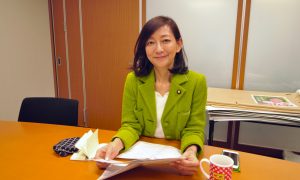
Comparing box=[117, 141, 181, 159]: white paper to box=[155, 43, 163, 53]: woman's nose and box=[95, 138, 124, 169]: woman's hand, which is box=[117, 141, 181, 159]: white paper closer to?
box=[95, 138, 124, 169]: woman's hand

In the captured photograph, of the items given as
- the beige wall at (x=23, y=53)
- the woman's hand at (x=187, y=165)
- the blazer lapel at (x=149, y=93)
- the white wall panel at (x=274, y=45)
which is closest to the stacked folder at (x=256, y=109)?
the white wall panel at (x=274, y=45)

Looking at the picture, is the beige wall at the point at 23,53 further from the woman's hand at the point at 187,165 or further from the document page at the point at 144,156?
the woman's hand at the point at 187,165

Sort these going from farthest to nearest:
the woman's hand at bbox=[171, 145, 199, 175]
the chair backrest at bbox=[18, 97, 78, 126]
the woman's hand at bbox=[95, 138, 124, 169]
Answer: the chair backrest at bbox=[18, 97, 78, 126], the woman's hand at bbox=[95, 138, 124, 169], the woman's hand at bbox=[171, 145, 199, 175]

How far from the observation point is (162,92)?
1.33 meters

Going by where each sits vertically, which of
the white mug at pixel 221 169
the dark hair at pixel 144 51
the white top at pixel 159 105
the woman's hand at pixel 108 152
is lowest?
the woman's hand at pixel 108 152

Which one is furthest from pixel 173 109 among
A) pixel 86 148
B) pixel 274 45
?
pixel 274 45

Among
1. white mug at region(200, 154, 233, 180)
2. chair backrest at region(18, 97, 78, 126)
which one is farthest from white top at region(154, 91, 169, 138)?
chair backrest at region(18, 97, 78, 126)

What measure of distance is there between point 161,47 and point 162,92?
257 millimetres

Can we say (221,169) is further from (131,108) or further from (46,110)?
(46,110)

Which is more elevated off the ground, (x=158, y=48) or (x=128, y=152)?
(x=158, y=48)

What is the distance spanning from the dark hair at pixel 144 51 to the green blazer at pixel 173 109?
5cm

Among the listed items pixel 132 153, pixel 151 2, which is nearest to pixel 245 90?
pixel 151 2

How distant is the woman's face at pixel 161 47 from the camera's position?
48.7 inches

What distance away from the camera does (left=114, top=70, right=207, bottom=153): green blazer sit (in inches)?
50.3
